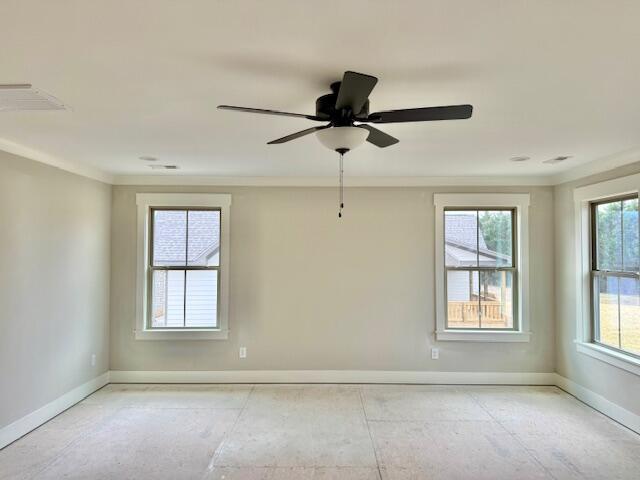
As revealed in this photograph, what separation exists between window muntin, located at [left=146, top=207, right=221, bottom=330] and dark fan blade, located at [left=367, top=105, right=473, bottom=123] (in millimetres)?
3268

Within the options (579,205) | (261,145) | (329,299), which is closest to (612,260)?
(579,205)

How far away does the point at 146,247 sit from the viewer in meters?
4.72

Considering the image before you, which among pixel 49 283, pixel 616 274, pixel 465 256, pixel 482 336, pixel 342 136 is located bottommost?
pixel 482 336

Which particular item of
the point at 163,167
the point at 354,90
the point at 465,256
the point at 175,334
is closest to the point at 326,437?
the point at 175,334

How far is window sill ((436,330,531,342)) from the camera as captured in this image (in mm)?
4609

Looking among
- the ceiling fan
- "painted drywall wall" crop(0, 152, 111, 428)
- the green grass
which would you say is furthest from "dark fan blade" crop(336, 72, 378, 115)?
the green grass

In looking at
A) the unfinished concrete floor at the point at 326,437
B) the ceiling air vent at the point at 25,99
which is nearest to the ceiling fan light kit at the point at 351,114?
the ceiling air vent at the point at 25,99

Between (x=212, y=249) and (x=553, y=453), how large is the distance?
3.98 meters

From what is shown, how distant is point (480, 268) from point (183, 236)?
3.74m

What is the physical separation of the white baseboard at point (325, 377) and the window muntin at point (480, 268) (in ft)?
1.92

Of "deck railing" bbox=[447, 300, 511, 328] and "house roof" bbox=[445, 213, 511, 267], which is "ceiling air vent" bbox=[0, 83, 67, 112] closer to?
"house roof" bbox=[445, 213, 511, 267]

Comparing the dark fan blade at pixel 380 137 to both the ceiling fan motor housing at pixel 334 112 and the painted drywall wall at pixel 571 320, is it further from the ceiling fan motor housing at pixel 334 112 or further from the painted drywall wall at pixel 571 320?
the painted drywall wall at pixel 571 320

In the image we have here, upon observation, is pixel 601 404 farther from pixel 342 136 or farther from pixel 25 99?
pixel 25 99

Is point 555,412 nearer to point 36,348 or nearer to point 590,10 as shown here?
point 590,10
